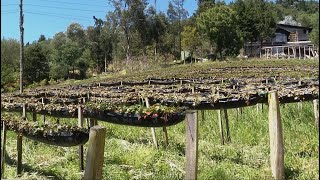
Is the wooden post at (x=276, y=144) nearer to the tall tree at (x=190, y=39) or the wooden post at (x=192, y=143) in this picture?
the wooden post at (x=192, y=143)

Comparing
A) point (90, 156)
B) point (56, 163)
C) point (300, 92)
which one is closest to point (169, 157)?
point (56, 163)

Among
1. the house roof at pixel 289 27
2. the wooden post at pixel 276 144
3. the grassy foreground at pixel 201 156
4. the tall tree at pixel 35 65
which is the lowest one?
the grassy foreground at pixel 201 156

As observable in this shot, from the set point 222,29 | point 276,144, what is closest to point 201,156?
point 276,144

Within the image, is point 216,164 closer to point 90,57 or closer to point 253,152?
point 253,152

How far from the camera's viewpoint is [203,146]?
676cm

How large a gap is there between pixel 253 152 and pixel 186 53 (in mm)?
44616

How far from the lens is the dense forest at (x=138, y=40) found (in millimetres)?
40594

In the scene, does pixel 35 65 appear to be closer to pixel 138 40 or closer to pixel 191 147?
pixel 138 40

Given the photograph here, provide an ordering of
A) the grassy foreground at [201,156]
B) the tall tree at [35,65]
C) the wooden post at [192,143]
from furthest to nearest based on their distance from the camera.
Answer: the tall tree at [35,65], the grassy foreground at [201,156], the wooden post at [192,143]

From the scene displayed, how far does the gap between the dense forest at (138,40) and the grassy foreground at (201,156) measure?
1155 inches

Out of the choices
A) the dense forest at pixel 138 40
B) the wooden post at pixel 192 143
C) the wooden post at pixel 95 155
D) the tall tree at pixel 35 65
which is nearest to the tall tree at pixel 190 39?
the dense forest at pixel 138 40

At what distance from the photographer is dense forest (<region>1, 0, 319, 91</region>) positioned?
40.6 meters

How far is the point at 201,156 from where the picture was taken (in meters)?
6.04

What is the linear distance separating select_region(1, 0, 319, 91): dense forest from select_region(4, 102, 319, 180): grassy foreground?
2933 centimetres
